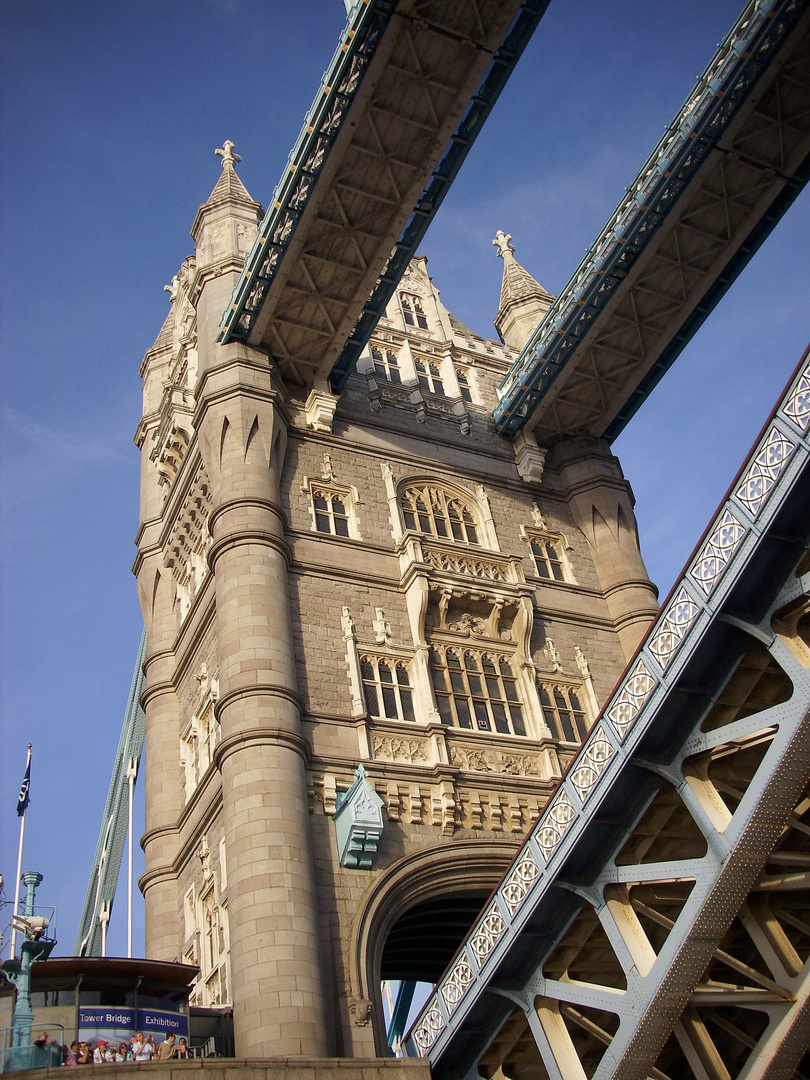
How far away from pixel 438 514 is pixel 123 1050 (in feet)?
60.2

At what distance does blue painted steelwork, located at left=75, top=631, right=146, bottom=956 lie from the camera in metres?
44.4

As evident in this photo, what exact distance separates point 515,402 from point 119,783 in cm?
2483

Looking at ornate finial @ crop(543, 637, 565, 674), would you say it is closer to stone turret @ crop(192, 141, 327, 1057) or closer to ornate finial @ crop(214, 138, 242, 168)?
stone turret @ crop(192, 141, 327, 1057)

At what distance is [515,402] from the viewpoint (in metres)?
37.0

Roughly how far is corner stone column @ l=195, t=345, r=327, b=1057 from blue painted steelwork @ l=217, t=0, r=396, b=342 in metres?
1.36

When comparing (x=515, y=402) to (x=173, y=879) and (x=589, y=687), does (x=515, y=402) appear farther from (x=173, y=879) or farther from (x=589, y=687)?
(x=173, y=879)

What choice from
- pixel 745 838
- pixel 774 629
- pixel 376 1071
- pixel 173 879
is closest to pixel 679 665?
pixel 774 629

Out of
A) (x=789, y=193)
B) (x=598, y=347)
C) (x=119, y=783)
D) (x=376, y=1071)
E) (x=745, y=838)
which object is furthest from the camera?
(x=119, y=783)

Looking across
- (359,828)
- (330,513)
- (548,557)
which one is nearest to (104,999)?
(359,828)

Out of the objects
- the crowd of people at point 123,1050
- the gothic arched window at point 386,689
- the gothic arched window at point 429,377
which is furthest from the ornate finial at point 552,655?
the crowd of people at point 123,1050

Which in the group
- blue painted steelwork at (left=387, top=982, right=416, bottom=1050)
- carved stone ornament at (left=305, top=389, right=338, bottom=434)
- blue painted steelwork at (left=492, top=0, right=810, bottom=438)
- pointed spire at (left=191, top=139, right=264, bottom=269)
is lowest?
blue painted steelwork at (left=387, top=982, right=416, bottom=1050)

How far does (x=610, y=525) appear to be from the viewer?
36188mm

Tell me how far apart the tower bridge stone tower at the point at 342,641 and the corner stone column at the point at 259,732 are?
0.06 meters

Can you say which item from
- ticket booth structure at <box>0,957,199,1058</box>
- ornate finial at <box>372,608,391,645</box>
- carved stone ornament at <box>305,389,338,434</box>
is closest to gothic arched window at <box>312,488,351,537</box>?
carved stone ornament at <box>305,389,338,434</box>
